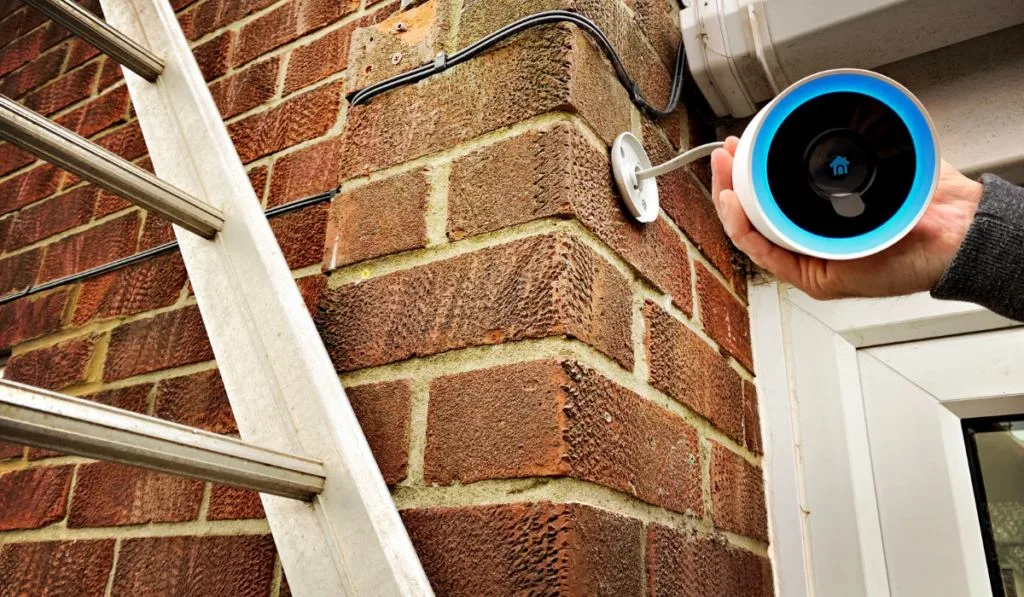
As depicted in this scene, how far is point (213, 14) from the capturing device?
114cm

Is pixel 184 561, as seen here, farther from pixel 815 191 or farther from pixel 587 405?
pixel 815 191

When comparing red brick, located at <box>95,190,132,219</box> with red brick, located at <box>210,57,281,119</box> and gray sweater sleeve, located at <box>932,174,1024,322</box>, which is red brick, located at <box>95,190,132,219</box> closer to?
red brick, located at <box>210,57,281,119</box>

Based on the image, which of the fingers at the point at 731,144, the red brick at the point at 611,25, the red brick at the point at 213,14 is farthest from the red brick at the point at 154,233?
the fingers at the point at 731,144

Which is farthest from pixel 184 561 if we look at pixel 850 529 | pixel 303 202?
pixel 850 529

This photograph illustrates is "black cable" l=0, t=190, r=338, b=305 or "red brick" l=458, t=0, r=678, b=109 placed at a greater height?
"red brick" l=458, t=0, r=678, b=109

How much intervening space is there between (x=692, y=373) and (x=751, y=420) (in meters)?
0.20

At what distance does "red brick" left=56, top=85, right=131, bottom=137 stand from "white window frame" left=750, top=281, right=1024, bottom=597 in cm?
104

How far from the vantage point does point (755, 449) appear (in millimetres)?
874

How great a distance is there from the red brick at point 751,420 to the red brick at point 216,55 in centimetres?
87

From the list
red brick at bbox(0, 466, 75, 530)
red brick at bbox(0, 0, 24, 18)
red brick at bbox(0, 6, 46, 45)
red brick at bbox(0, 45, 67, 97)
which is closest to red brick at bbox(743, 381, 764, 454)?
red brick at bbox(0, 466, 75, 530)

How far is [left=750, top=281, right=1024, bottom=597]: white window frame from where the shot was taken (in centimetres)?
83

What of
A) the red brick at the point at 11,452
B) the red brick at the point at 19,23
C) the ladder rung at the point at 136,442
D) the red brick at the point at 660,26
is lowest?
the ladder rung at the point at 136,442

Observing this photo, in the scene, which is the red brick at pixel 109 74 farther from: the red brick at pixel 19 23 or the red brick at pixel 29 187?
the red brick at pixel 19 23

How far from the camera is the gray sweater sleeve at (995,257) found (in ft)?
1.58
